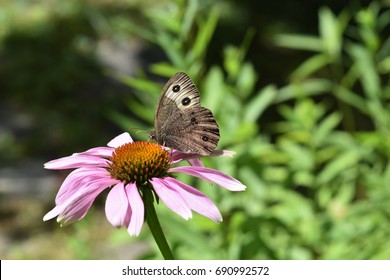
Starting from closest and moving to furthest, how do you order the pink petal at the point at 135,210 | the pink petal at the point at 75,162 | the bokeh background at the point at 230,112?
the pink petal at the point at 135,210 < the pink petal at the point at 75,162 < the bokeh background at the point at 230,112

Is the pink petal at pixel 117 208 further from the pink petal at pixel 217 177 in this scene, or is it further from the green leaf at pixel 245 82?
the green leaf at pixel 245 82

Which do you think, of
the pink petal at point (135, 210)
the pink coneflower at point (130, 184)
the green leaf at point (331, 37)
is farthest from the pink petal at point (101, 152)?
the green leaf at point (331, 37)

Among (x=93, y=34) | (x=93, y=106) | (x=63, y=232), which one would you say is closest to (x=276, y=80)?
(x=93, y=106)

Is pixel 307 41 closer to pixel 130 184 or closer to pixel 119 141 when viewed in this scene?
pixel 119 141

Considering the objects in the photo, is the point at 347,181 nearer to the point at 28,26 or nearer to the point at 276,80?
the point at 276,80

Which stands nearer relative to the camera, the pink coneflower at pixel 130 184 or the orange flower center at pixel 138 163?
the pink coneflower at pixel 130 184

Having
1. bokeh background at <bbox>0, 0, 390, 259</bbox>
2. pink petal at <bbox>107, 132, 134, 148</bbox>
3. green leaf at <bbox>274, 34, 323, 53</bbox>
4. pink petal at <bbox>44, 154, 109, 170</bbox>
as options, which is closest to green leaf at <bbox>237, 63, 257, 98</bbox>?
bokeh background at <bbox>0, 0, 390, 259</bbox>

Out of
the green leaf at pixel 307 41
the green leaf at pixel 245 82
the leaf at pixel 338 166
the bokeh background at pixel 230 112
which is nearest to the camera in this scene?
the bokeh background at pixel 230 112

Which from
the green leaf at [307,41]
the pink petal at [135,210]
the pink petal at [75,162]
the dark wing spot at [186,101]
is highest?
the green leaf at [307,41]
